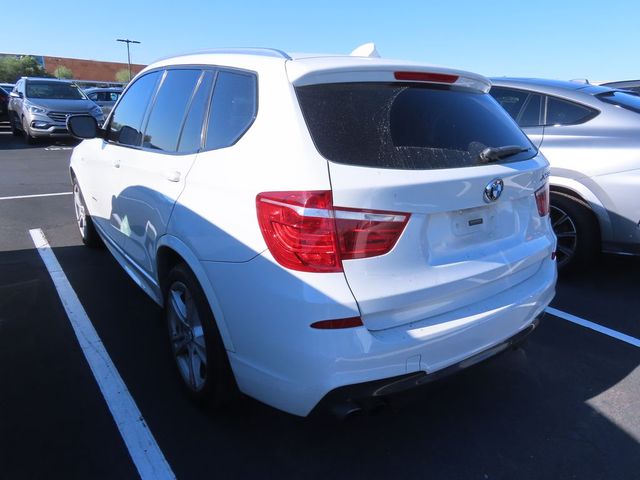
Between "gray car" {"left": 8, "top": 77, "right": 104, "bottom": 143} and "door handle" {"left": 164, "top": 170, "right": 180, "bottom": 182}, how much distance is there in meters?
12.0

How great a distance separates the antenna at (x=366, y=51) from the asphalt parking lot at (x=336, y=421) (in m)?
1.72

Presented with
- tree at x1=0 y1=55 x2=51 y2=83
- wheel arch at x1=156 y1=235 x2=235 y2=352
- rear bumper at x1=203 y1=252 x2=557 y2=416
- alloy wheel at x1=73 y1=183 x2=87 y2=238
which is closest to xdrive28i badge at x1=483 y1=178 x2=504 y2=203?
rear bumper at x1=203 y1=252 x2=557 y2=416

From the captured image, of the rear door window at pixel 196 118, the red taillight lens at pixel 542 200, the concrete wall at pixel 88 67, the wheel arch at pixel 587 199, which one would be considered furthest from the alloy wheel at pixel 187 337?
the concrete wall at pixel 88 67

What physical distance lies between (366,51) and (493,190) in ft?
3.62

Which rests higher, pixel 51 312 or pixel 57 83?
pixel 57 83

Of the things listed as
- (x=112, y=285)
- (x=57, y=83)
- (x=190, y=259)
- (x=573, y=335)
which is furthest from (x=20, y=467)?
(x=57, y=83)

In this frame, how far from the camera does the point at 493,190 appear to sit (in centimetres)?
222

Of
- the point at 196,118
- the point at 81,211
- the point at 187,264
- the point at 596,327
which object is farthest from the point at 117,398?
the point at 596,327

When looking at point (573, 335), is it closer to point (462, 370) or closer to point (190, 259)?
point (462, 370)

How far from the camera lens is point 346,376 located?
1909mm

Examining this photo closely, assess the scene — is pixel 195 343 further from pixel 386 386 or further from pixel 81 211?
pixel 81 211

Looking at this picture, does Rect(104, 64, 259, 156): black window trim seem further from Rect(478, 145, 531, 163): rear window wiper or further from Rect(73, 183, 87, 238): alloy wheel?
Rect(73, 183, 87, 238): alloy wheel

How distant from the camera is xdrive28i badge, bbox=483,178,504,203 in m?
2.20

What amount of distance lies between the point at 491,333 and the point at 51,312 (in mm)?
3168
